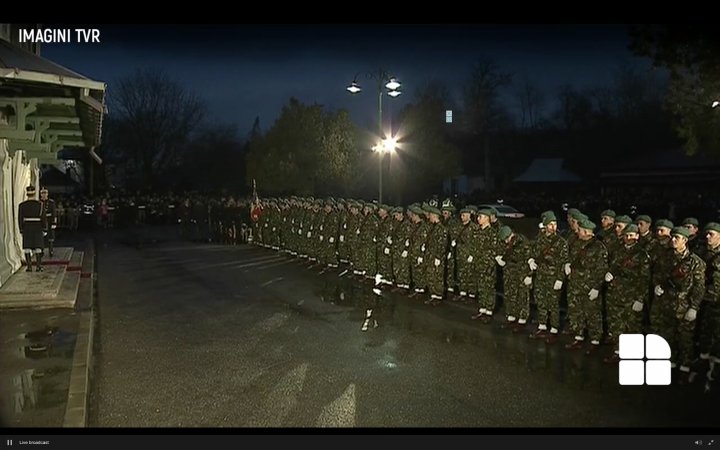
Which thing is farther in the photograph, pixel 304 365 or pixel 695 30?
pixel 695 30

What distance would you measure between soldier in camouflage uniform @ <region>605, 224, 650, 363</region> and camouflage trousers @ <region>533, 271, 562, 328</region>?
0.84 meters

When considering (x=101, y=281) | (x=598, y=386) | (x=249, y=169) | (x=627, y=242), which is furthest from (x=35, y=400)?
(x=249, y=169)

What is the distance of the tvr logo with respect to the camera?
701 cm

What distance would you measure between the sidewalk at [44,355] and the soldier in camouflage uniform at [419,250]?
20.1 ft

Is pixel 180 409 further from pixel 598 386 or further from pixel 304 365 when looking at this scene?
pixel 598 386

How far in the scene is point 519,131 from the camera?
→ 62469 millimetres

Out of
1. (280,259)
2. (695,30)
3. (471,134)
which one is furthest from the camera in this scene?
(471,134)

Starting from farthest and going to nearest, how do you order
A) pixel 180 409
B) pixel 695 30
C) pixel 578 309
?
pixel 695 30, pixel 578 309, pixel 180 409

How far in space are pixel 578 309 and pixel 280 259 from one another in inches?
526

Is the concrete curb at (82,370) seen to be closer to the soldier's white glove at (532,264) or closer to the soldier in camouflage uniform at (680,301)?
the soldier's white glove at (532,264)

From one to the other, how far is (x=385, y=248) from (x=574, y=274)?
5987mm

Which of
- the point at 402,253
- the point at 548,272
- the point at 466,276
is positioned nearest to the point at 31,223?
the point at 402,253

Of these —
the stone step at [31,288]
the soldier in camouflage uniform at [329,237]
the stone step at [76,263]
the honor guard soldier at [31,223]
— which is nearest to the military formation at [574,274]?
the soldier in camouflage uniform at [329,237]

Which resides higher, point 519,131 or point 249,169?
point 519,131
